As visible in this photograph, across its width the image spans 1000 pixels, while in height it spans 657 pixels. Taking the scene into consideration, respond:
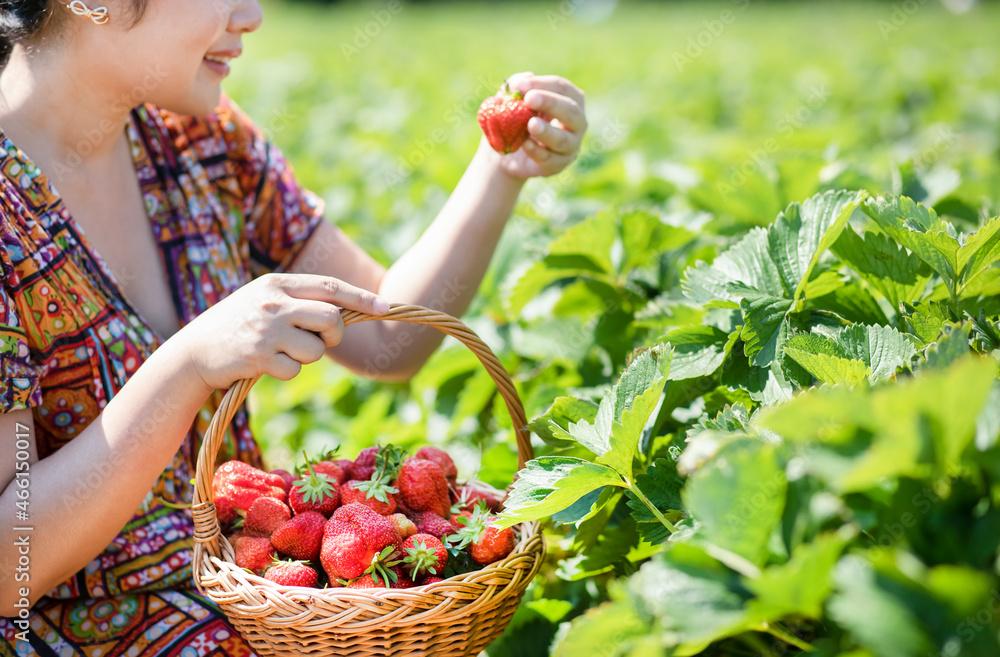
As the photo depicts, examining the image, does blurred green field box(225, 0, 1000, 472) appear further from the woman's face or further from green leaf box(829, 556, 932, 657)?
green leaf box(829, 556, 932, 657)

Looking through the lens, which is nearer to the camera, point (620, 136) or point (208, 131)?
point (208, 131)

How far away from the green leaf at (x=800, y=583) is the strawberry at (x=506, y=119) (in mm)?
989

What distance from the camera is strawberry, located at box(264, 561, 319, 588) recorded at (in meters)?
1.08

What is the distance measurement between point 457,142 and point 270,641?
2.76 m

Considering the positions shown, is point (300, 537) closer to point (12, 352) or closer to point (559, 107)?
point (12, 352)

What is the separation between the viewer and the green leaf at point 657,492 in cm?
109

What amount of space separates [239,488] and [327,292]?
35 cm

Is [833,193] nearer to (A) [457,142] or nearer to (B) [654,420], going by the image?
(B) [654,420]

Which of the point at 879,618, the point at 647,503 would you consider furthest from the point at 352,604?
the point at 879,618

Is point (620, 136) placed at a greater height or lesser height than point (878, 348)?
greater

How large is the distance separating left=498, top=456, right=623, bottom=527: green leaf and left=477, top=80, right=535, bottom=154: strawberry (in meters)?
0.66

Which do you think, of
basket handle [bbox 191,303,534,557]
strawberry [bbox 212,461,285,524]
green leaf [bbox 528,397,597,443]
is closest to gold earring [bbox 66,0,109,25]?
basket handle [bbox 191,303,534,557]

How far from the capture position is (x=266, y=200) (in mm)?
1771

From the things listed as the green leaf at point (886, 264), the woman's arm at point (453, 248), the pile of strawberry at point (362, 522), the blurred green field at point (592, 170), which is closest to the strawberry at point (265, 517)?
the pile of strawberry at point (362, 522)
